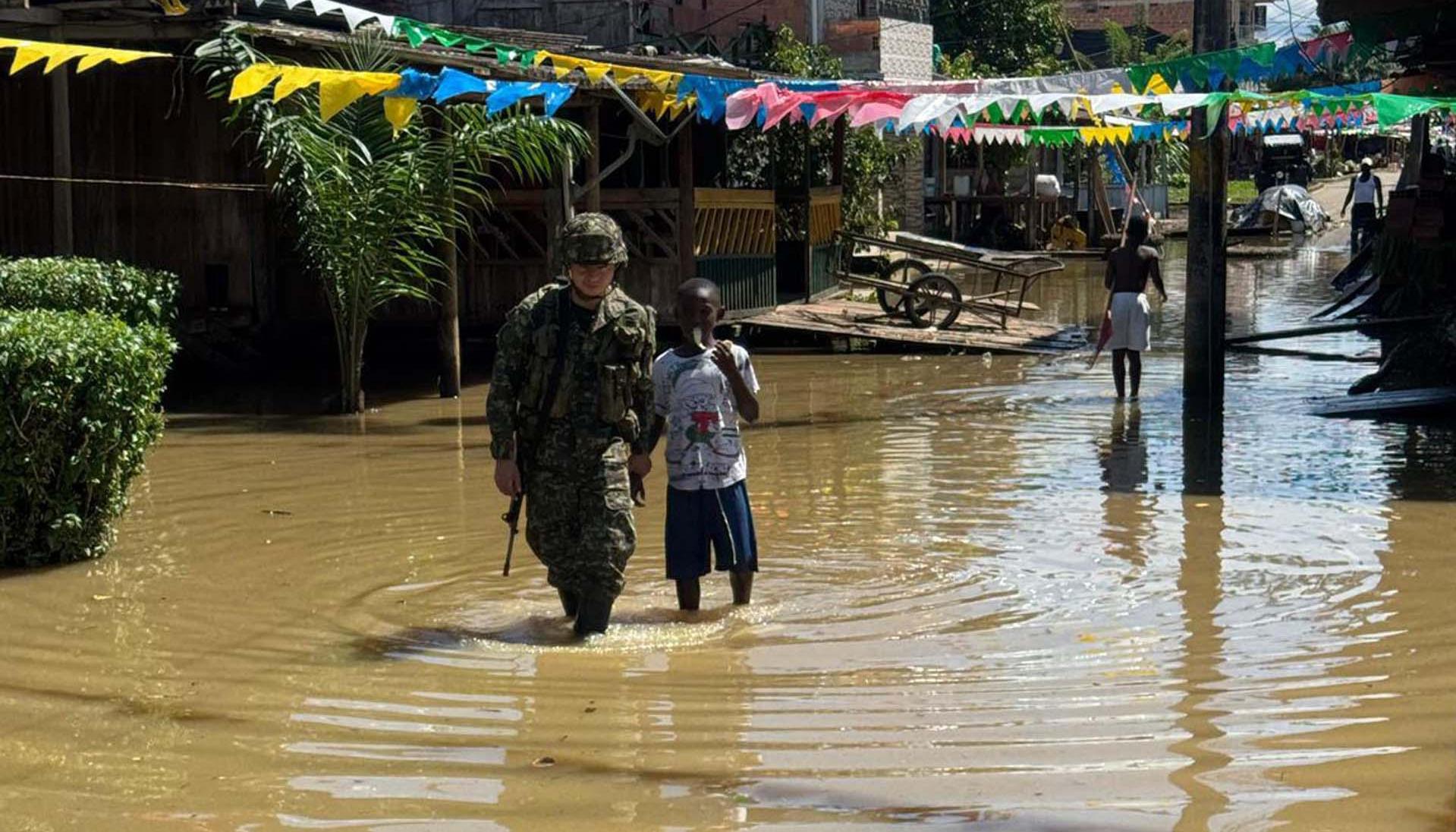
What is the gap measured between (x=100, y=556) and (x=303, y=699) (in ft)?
9.75

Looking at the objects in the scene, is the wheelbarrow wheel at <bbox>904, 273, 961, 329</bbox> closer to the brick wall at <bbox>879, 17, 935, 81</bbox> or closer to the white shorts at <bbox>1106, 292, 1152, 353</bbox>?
the white shorts at <bbox>1106, 292, 1152, 353</bbox>

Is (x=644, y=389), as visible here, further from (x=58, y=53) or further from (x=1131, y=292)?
(x=1131, y=292)

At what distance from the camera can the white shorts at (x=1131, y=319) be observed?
1464 centimetres

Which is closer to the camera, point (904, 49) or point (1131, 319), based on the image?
point (1131, 319)

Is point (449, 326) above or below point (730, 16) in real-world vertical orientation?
below

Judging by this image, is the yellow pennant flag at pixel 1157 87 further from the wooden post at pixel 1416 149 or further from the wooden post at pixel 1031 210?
the wooden post at pixel 1031 210

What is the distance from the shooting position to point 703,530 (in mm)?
7426

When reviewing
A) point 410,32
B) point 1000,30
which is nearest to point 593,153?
point 410,32

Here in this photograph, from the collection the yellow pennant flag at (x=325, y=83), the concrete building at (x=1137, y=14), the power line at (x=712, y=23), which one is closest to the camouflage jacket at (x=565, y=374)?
the yellow pennant flag at (x=325, y=83)

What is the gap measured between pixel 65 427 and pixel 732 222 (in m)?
11.6

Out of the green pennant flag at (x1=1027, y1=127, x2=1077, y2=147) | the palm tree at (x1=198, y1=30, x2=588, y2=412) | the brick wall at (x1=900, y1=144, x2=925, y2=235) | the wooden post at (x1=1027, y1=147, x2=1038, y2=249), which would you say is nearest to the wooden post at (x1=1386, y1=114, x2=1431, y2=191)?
the green pennant flag at (x1=1027, y1=127, x2=1077, y2=147)

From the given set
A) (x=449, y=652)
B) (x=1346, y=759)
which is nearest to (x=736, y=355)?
(x=449, y=652)

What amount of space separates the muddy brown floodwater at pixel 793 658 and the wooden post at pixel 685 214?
596 centimetres

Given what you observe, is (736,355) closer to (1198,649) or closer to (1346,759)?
(1198,649)
